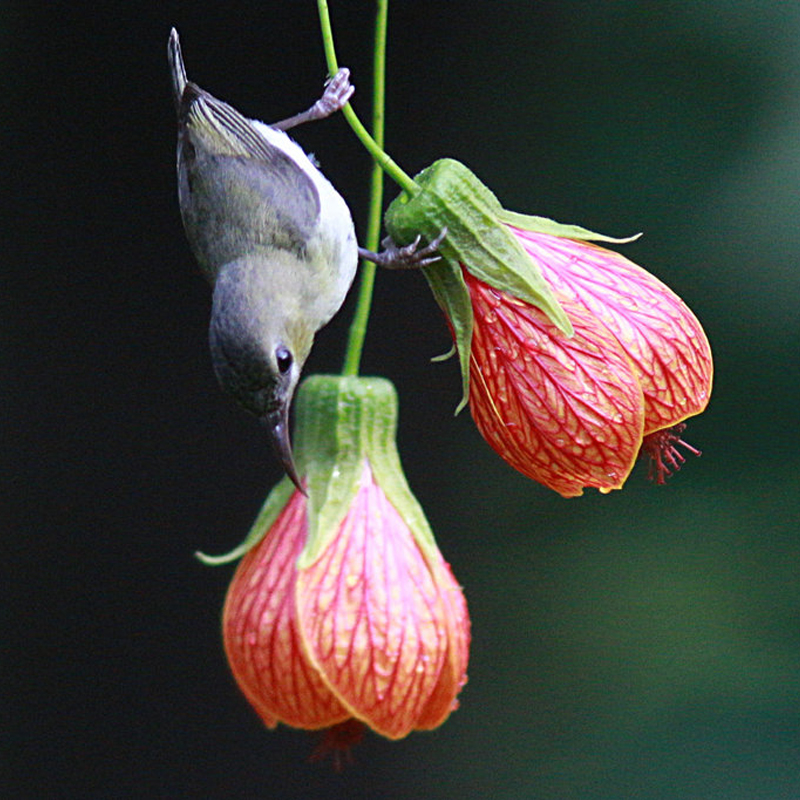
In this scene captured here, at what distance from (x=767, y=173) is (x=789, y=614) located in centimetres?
57

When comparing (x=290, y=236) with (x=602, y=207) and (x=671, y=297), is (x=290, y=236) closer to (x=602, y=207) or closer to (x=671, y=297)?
(x=671, y=297)

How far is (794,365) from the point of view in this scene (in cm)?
169

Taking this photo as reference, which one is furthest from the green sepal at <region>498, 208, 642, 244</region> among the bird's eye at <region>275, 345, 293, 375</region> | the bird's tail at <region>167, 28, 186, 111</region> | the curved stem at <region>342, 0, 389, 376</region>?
the bird's tail at <region>167, 28, 186, 111</region>

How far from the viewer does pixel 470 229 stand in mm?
1013

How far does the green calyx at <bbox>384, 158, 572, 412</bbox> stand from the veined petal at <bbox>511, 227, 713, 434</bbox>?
0.07ft

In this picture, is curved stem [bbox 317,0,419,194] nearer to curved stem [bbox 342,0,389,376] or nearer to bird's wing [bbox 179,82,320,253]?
curved stem [bbox 342,0,389,376]

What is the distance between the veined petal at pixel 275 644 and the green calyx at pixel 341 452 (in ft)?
0.09

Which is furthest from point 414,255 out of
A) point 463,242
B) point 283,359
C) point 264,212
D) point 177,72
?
point 177,72

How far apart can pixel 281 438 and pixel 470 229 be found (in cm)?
23

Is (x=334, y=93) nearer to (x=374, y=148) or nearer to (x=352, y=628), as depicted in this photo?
(x=374, y=148)

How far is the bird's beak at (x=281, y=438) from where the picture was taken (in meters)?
1.05

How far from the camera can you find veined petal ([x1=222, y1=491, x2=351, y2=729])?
1.00 m

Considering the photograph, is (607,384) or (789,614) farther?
(789,614)

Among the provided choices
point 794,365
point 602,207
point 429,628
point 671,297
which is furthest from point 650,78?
point 429,628
